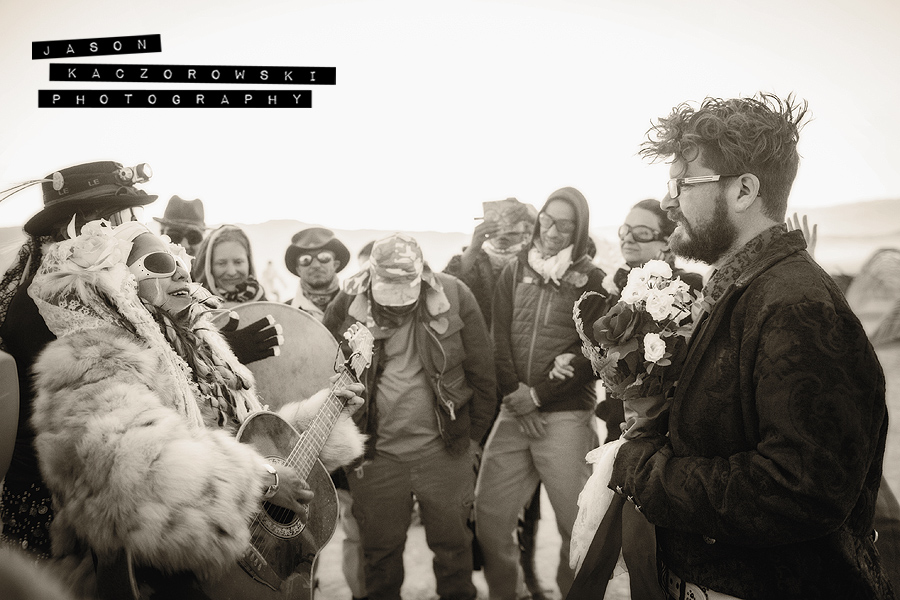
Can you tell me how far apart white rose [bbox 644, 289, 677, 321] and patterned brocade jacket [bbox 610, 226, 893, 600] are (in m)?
0.11

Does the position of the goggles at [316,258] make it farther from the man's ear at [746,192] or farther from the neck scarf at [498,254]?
the man's ear at [746,192]

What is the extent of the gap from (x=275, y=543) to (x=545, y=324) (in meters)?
1.58

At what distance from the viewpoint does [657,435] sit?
1.73 meters

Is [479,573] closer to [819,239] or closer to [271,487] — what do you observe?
[271,487]

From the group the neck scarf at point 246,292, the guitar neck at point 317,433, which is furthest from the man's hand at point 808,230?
the neck scarf at point 246,292

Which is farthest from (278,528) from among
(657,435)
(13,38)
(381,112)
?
(13,38)

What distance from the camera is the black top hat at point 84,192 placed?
2.18 metres

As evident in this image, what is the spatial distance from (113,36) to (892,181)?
12.9 ft

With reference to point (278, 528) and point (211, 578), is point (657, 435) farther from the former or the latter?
point (211, 578)

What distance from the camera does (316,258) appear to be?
2920 millimetres

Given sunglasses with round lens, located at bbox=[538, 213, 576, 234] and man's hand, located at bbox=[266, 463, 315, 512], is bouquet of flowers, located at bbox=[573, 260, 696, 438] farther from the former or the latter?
man's hand, located at bbox=[266, 463, 315, 512]

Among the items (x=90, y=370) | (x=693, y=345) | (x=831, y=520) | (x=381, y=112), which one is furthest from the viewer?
(x=381, y=112)

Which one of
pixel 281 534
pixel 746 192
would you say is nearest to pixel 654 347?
pixel 746 192

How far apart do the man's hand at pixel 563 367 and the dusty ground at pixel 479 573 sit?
3.34 feet
